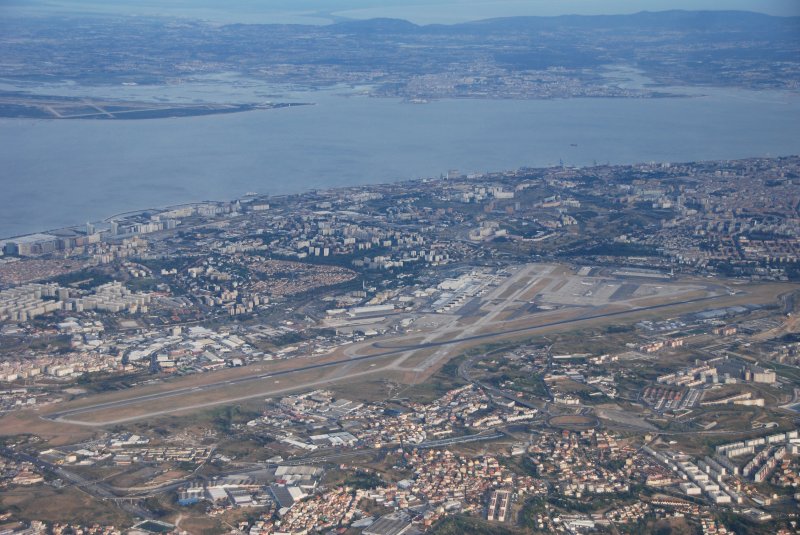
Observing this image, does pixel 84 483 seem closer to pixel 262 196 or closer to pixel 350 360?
pixel 350 360

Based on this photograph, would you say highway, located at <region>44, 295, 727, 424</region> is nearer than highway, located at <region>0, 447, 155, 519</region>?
No

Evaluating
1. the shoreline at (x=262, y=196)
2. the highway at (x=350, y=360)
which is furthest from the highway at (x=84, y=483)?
the shoreline at (x=262, y=196)

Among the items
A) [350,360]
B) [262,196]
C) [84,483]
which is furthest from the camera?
[262,196]

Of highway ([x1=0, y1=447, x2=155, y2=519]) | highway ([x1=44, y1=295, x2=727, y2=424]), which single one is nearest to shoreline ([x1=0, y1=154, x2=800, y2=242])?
highway ([x1=44, y1=295, x2=727, y2=424])

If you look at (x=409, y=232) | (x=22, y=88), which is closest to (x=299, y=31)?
(x=22, y=88)

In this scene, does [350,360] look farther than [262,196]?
No

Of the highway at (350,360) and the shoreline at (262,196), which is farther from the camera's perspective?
the shoreline at (262,196)

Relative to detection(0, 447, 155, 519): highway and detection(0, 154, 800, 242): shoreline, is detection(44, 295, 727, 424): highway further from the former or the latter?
detection(0, 154, 800, 242): shoreline

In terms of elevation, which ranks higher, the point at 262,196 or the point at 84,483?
the point at 84,483

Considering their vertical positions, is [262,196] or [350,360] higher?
[350,360]

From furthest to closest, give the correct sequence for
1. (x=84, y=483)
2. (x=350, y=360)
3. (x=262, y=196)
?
(x=262, y=196)
(x=350, y=360)
(x=84, y=483)

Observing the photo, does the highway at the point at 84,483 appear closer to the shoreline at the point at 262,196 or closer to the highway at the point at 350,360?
the highway at the point at 350,360

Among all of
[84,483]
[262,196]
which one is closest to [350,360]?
[84,483]
